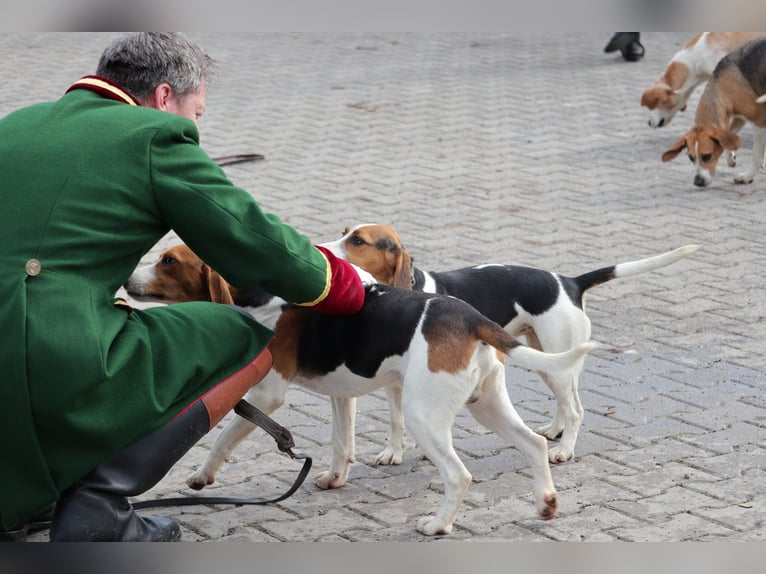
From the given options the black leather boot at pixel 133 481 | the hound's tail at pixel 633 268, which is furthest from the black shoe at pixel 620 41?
the black leather boot at pixel 133 481

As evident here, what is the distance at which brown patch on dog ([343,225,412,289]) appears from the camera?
4.54 meters

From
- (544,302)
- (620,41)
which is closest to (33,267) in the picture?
(544,302)

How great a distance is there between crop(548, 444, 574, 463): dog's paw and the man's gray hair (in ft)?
7.26

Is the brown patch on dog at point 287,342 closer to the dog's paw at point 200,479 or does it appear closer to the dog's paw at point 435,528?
the dog's paw at point 200,479

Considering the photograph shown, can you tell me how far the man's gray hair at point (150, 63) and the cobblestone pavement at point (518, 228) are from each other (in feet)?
5.31

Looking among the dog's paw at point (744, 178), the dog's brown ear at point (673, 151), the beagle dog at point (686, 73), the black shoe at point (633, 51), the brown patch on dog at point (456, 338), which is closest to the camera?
the brown patch on dog at point (456, 338)

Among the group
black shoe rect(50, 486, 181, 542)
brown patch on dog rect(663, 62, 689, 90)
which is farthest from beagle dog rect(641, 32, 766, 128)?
black shoe rect(50, 486, 181, 542)

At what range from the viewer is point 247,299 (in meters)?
4.40

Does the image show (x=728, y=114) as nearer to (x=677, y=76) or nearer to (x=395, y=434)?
(x=677, y=76)

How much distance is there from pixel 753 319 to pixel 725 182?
138 inches

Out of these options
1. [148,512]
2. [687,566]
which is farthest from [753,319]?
[687,566]

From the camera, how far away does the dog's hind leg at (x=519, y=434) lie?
13.4 ft

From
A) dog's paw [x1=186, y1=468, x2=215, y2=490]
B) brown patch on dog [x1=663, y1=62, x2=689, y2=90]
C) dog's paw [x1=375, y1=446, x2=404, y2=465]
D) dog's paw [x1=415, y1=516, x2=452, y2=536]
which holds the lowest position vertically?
brown patch on dog [x1=663, y1=62, x2=689, y2=90]

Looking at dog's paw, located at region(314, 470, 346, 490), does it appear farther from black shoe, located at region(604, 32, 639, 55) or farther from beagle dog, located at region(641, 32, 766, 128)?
black shoe, located at region(604, 32, 639, 55)
